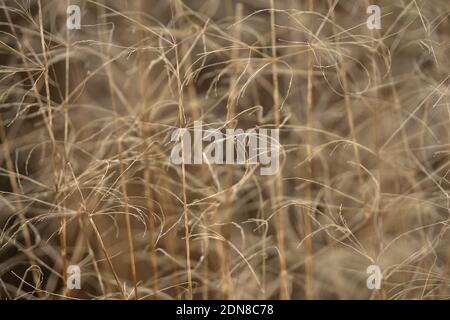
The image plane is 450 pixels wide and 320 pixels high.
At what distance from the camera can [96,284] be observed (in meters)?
1.35

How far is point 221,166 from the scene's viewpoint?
134cm

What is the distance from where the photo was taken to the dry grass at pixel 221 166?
4.36 feet

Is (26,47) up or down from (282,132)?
up

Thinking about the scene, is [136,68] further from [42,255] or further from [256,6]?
[42,255]

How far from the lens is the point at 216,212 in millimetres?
1344

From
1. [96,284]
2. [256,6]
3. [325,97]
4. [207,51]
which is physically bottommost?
[96,284]

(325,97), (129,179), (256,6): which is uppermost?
(256,6)

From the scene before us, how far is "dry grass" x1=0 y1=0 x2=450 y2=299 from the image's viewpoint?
4.36 ft

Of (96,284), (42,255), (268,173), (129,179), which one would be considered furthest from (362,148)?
(42,255)

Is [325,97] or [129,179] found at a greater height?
[325,97]
